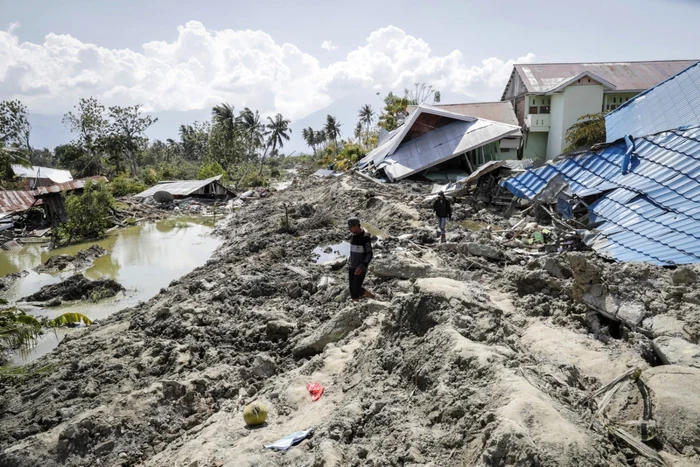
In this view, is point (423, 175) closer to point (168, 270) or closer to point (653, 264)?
point (168, 270)

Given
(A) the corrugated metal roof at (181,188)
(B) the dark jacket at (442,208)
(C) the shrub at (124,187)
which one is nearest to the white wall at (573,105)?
(B) the dark jacket at (442,208)

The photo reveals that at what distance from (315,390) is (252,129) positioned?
48792 mm

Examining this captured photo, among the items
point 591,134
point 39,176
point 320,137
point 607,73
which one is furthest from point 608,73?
point 320,137

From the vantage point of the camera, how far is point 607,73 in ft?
91.5

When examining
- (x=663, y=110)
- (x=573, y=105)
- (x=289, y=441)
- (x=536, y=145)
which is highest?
(x=573, y=105)

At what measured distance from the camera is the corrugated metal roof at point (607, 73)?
27.0m

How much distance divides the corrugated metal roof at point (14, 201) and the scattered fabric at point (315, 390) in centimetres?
2376

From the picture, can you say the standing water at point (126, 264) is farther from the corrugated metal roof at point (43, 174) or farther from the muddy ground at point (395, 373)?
the corrugated metal roof at point (43, 174)

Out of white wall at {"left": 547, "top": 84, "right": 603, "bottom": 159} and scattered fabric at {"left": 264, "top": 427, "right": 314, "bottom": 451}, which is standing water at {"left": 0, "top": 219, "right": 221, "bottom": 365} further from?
white wall at {"left": 547, "top": 84, "right": 603, "bottom": 159}

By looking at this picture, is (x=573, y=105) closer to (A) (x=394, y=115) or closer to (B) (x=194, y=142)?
(A) (x=394, y=115)

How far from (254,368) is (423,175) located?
20.0 meters

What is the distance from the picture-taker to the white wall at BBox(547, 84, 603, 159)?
84.6ft

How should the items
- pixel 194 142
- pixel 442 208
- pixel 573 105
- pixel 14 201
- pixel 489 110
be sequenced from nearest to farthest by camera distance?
pixel 442 208 → pixel 14 201 → pixel 573 105 → pixel 489 110 → pixel 194 142

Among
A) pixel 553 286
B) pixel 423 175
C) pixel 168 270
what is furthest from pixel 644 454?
pixel 423 175
